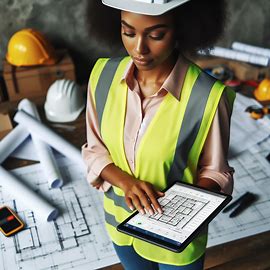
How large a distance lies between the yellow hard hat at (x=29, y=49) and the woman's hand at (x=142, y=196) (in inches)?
38.7

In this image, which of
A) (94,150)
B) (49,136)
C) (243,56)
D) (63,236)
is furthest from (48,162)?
(243,56)

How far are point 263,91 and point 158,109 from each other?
964 mm

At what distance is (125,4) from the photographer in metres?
0.50

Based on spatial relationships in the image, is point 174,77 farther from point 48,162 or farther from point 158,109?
point 48,162

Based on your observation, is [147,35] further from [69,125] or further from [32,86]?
[32,86]

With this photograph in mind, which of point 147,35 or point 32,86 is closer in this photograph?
point 147,35

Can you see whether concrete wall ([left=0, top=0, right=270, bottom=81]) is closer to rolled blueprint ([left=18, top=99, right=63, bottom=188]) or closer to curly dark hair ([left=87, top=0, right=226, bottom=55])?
rolled blueprint ([left=18, top=99, right=63, bottom=188])

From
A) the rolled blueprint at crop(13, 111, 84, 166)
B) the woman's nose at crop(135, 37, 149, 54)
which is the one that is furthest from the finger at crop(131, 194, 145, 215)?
the rolled blueprint at crop(13, 111, 84, 166)

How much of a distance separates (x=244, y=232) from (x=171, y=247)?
46 cm

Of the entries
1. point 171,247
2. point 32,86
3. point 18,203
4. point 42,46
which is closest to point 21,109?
point 32,86

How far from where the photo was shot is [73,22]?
5.11 ft

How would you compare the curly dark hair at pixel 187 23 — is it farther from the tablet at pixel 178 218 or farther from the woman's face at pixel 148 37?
the tablet at pixel 178 218

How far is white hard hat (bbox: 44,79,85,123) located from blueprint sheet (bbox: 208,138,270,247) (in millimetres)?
580

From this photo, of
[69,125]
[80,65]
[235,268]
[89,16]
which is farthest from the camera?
[80,65]
